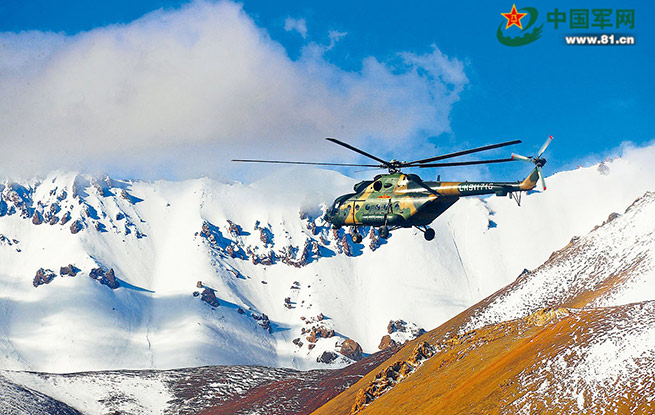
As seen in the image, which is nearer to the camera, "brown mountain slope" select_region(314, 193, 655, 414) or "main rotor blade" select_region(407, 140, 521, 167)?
"main rotor blade" select_region(407, 140, 521, 167)

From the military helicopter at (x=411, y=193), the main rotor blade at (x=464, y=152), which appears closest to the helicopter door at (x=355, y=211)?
the military helicopter at (x=411, y=193)

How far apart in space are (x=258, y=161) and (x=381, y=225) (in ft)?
38.8

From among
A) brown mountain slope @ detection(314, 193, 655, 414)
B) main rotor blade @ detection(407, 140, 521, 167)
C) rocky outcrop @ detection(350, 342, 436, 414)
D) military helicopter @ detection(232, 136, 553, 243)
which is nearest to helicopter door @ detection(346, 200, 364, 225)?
military helicopter @ detection(232, 136, 553, 243)

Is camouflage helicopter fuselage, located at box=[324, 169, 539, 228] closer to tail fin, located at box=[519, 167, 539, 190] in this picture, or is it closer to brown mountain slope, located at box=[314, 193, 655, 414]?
tail fin, located at box=[519, 167, 539, 190]

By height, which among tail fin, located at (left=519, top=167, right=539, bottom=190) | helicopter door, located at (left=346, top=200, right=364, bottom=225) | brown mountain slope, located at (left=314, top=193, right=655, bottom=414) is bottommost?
brown mountain slope, located at (left=314, top=193, right=655, bottom=414)

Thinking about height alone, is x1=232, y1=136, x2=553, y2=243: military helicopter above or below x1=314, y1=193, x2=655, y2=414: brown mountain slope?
above

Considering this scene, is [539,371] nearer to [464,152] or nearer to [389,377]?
[389,377]

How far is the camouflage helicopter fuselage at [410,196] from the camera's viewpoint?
63.2 metres

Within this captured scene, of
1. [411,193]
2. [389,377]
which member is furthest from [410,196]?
[389,377]

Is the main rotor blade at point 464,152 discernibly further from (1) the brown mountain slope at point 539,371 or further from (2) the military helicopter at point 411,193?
(1) the brown mountain slope at point 539,371

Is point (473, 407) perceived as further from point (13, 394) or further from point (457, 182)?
point (13, 394)

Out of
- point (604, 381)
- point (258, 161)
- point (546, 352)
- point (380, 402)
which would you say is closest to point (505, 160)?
point (258, 161)

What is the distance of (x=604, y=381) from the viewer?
10225 cm

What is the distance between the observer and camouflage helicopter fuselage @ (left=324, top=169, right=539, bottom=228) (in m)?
63.2
